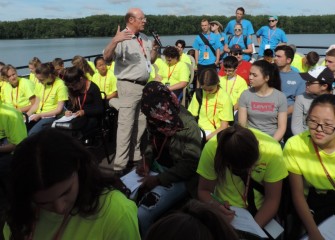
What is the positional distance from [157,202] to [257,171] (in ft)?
2.48

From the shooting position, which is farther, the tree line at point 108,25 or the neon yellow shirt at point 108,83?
the tree line at point 108,25

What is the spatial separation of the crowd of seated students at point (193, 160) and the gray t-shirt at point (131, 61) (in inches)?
19.3

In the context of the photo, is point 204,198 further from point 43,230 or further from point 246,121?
point 246,121

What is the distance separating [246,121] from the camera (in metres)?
3.63

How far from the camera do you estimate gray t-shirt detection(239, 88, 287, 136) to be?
3.47m

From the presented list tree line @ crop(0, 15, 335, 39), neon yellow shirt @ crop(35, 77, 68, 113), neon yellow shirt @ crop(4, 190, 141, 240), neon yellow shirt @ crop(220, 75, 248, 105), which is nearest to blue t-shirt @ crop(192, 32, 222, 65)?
neon yellow shirt @ crop(220, 75, 248, 105)

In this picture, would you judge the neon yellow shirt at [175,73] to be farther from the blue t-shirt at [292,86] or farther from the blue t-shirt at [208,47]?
the blue t-shirt at [208,47]

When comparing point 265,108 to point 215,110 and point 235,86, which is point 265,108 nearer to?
point 215,110

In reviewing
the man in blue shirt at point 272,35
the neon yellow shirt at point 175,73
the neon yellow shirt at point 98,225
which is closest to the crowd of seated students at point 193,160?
the neon yellow shirt at point 98,225

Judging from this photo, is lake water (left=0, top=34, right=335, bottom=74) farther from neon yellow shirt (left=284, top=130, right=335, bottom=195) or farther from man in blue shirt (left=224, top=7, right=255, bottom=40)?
neon yellow shirt (left=284, top=130, right=335, bottom=195)

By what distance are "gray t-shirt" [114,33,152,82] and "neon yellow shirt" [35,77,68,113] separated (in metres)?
1.05

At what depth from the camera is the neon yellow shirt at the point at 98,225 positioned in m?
1.32

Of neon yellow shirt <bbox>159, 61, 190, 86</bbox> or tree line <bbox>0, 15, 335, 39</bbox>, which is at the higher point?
tree line <bbox>0, 15, 335, 39</bbox>

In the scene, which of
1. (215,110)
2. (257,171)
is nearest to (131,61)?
(215,110)
